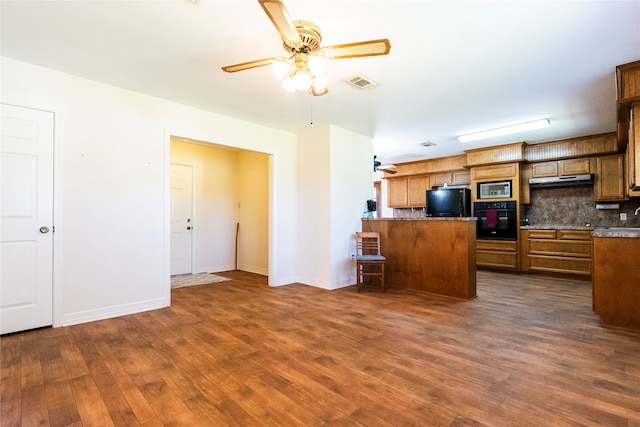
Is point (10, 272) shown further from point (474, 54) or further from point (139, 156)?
point (474, 54)

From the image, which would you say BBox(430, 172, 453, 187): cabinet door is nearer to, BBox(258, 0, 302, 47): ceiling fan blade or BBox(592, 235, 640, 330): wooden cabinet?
BBox(592, 235, 640, 330): wooden cabinet

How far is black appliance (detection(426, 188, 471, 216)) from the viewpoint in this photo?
251 inches

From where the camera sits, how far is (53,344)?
2559 millimetres

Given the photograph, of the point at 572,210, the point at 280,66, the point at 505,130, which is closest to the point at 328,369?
the point at 280,66

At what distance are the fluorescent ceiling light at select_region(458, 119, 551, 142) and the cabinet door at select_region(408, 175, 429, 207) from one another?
1987mm

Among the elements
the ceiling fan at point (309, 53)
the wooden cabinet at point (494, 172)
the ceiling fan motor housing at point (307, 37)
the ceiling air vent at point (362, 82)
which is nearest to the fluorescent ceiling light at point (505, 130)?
the wooden cabinet at point (494, 172)

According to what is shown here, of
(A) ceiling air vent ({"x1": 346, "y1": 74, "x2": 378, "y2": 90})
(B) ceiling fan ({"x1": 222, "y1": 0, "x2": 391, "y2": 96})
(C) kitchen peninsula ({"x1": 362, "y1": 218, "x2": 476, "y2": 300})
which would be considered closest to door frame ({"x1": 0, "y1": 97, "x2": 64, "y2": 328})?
(B) ceiling fan ({"x1": 222, "y1": 0, "x2": 391, "y2": 96})

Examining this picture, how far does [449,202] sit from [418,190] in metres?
1.07

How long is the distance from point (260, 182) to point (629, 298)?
5.48 metres

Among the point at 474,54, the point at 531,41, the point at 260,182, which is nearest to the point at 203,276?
the point at 260,182

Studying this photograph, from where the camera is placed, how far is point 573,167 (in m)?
5.38

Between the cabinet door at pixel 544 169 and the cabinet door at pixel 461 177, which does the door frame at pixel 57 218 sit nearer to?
the cabinet door at pixel 461 177

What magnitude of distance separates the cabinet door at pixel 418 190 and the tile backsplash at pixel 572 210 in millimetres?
2068

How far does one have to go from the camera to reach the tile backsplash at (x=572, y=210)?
5.14m
